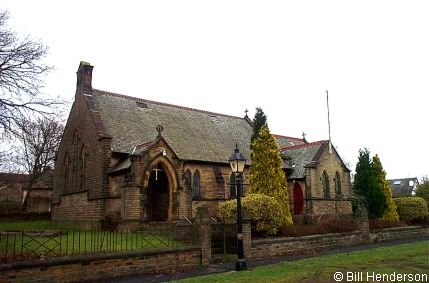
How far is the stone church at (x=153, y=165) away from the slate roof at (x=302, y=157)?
0.09 m

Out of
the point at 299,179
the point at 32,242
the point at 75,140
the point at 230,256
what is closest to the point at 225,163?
the point at 299,179

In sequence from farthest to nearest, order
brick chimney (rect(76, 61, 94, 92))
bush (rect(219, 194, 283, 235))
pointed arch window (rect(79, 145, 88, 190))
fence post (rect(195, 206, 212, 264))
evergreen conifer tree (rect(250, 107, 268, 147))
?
brick chimney (rect(76, 61, 94, 92)) < pointed arch window (rect(79, 145, 88, 190)) < evergreen conifer tree (rect(250, 107, 268, 147)) < bush (rect(219, 194, 283, 235)) < fence post (rect(195, 206, 212, 264))

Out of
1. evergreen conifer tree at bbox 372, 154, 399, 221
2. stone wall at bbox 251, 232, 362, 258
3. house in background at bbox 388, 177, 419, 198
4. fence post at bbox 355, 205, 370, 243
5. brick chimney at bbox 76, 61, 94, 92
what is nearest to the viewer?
stone wall at bbox 251, 232, 362, 258

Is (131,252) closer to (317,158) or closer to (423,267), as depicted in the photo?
(423,267)

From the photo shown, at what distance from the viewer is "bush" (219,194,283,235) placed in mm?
20078

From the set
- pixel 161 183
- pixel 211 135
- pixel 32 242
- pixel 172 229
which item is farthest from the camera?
pixel 211 135

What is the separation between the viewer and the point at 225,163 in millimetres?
30203

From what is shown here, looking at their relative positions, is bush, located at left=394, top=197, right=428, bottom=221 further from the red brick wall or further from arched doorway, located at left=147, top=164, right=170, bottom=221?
the red brick wall

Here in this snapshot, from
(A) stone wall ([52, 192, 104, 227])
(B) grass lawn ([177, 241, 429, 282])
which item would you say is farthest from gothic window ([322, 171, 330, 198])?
(A) stone wall ([52, 192, 104, 227])

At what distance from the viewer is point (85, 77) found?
28844 mm

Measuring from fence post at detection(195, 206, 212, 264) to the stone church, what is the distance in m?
6.52

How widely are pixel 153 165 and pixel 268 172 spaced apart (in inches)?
274

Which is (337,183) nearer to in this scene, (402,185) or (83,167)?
(83,167)

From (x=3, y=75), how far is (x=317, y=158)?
22650mm
